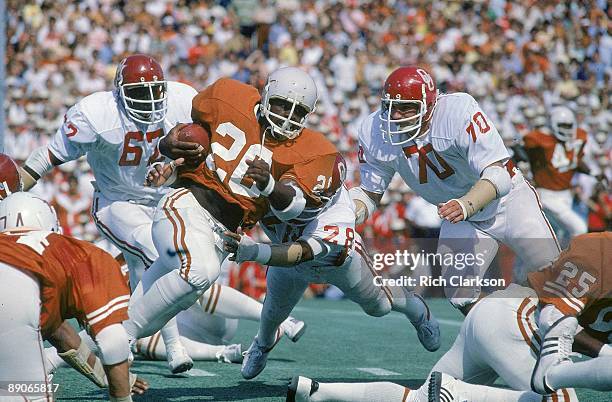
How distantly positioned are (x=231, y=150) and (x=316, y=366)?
170cm

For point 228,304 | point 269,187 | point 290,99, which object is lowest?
point 228,304

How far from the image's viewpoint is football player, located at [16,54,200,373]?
5.36m

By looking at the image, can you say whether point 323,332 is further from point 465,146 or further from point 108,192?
point 465,146

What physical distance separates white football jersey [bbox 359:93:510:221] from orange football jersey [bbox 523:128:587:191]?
3801 mm

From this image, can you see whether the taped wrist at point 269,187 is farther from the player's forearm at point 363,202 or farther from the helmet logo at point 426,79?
the helmet logo at point 426,79

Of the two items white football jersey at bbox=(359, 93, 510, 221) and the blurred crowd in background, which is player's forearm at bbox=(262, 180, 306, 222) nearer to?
white football jersey at bbox=(359, 93, 510, 221)

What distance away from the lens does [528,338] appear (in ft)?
11.9

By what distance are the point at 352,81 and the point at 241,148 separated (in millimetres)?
9285

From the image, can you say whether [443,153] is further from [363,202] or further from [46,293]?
[46,293]

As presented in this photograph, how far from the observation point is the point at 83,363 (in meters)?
3.59

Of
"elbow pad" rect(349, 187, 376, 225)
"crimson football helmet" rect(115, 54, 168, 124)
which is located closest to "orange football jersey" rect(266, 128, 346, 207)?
"elbow pad" rect(349, 187, 376, 225)

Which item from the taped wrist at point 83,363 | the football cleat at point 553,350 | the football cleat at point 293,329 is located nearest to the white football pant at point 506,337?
the football cleat at point 553,350

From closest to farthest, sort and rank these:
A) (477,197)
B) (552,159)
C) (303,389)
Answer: (303,389)
(477,197)
(552,159)

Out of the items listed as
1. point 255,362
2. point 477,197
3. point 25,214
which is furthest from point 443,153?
point 25,214
